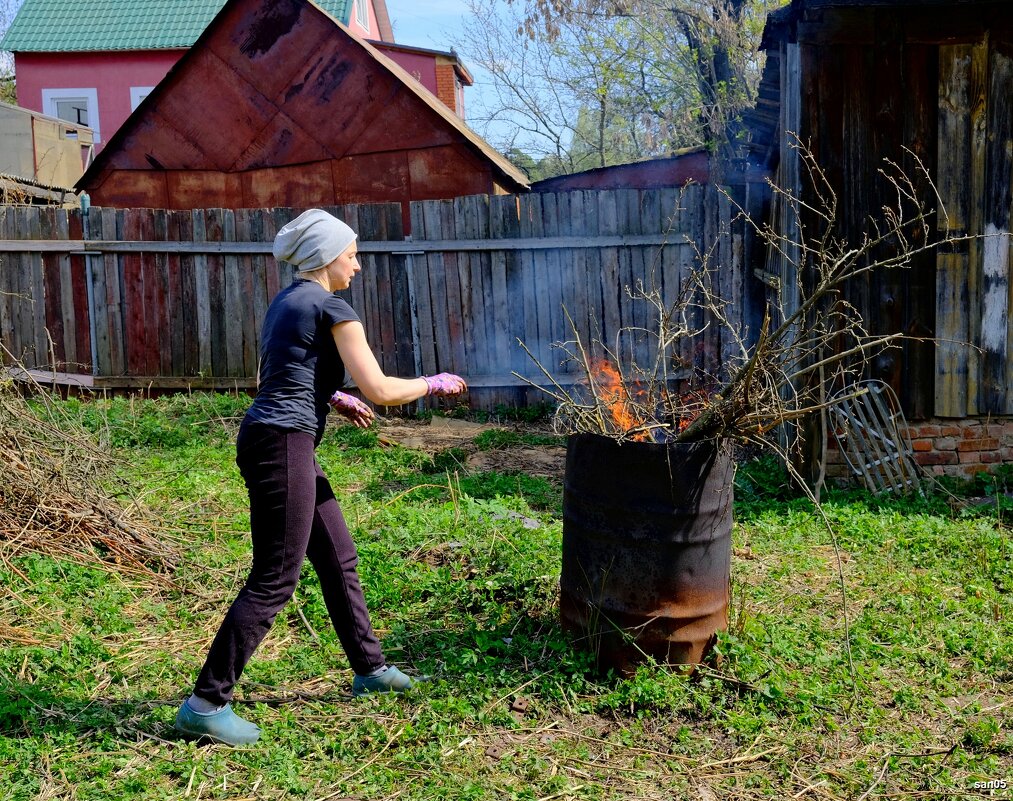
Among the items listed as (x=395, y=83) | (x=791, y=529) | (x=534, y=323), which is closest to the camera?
(x=791, y=529)

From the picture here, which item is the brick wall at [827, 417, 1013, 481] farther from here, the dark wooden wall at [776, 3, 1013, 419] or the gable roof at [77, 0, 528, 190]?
the gable roof at [77, 0, 528, 190]

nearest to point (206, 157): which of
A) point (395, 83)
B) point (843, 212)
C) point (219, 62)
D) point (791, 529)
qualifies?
point (219, 62)

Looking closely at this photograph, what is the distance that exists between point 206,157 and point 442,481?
7.57 meters

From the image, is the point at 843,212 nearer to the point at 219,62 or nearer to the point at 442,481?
the point at 442,481

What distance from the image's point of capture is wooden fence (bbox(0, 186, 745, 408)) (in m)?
9.64

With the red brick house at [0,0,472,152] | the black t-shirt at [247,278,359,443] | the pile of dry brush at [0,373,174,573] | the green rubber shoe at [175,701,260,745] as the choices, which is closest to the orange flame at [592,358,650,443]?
the black t-shirt at [247,278,359,443]

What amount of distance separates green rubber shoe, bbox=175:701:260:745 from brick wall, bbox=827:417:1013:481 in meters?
5.17

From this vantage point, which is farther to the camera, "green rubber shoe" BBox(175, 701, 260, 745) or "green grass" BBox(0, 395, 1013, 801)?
"green rubber shoe" BBox(175, 701, 260, 745)

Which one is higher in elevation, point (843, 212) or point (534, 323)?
point (843, 212)

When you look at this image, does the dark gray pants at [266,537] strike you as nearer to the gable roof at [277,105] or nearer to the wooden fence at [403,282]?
the wooden fence at [403,282]

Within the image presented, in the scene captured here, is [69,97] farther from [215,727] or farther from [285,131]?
[215,727]

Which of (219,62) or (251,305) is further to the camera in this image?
(219,62)

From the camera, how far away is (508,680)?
156 inches

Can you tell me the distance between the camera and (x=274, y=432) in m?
3.44
